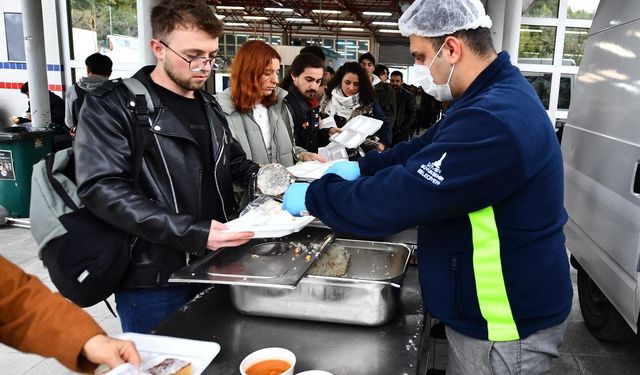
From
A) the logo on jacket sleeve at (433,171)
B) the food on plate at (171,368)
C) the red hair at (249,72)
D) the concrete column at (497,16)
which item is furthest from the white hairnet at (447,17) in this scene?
the concrete column at (497,16)

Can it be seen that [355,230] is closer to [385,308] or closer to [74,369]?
[385,308]

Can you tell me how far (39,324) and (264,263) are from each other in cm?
81

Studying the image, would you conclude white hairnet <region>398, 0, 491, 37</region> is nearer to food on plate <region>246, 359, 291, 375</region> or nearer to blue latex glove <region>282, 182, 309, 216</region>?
blue latex glove <region>282, 182, 309, 216</region>

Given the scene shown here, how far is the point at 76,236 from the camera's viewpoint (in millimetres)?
1497

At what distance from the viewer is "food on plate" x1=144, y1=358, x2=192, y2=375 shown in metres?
1.13

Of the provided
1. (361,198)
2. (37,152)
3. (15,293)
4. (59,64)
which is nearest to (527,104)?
(361,198)

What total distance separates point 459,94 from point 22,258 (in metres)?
4.27

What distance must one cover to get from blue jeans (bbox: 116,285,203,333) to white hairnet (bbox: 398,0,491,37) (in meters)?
1.17

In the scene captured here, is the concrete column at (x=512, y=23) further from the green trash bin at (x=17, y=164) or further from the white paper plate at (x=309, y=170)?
the green trash bin at (x=17, y=164)

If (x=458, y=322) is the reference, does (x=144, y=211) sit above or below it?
above

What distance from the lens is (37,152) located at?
5430 millimetres

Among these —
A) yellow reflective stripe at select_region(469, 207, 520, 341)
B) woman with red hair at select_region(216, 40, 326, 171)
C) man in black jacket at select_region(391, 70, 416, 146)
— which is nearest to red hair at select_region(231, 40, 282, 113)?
woman with red hair at select_region(216, 40, 326, 171)

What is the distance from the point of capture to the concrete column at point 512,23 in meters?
5.52

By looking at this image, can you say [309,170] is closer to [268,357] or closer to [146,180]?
[146,180]
